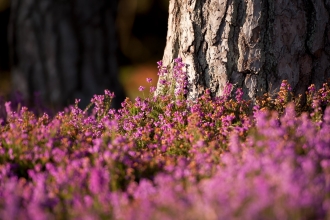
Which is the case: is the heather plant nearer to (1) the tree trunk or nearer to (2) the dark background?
(1) the tree trunk

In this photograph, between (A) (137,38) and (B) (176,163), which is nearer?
(B) (176,163)

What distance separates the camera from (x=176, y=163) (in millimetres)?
4059

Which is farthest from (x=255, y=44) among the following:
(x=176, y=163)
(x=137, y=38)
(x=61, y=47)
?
(x=137, y=38)

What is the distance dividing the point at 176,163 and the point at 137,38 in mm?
10648

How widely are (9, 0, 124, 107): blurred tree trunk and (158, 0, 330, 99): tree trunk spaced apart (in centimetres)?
338

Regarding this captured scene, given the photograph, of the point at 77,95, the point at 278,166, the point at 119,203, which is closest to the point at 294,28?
the point at 278,166

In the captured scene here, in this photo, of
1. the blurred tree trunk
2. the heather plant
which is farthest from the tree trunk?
the blurred tree trunk

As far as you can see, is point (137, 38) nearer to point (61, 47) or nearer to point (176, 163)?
point (61, 47)

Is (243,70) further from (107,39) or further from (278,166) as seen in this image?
(107,39)

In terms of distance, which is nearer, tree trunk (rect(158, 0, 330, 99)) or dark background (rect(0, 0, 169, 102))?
tree trunk (rect(158, 0, 330, 99))

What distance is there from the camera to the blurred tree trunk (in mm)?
8445

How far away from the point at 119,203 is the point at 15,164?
4.27 ft

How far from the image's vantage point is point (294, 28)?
5273 mm

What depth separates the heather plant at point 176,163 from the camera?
9.23ft
